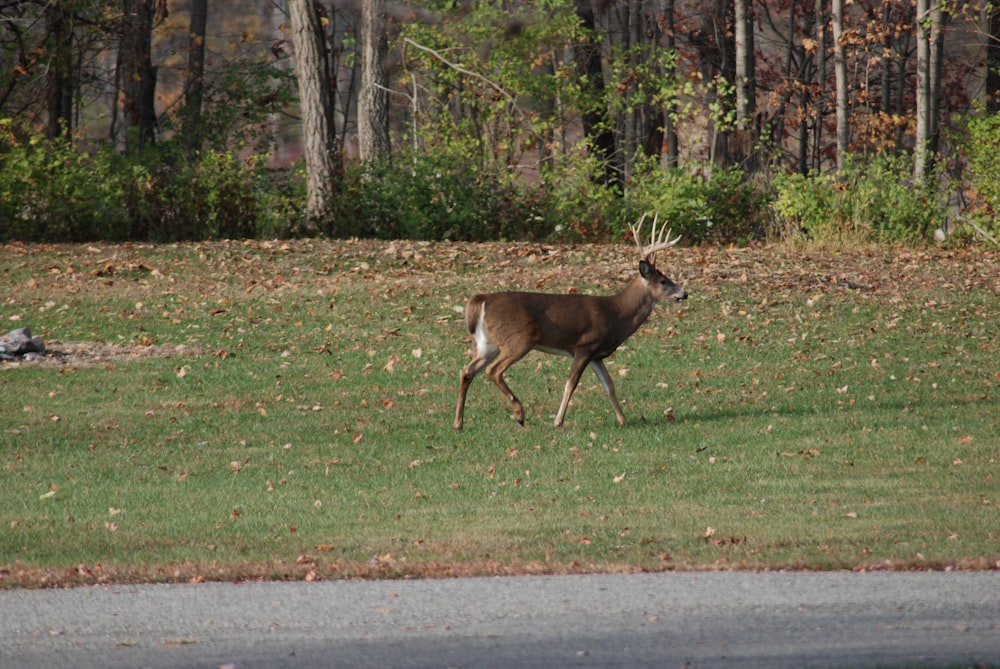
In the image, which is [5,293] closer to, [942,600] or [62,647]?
[62,647]

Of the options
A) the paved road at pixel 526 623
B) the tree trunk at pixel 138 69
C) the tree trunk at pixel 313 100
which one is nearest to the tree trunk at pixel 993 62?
the tree trunk at pixel 313 100

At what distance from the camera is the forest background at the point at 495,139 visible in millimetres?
24297

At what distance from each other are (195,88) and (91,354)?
57.5 feet

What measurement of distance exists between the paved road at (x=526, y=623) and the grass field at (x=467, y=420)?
1.35 feet

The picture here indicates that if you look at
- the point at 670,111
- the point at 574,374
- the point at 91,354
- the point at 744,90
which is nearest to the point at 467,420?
the point at 574,374

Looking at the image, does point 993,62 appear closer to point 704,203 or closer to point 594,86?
point 594,86

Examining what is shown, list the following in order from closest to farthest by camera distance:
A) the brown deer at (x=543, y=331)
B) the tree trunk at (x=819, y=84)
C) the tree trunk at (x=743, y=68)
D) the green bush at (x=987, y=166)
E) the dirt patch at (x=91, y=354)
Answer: the brown deer at (x=543, y=331) → the dirt patch at (x=91, y=354) → the green bush at (x=987, y=166) → the tree trunk at (x=743, y=68) → the tree trunk at (x=819, y=84)

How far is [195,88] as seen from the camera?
32.9m

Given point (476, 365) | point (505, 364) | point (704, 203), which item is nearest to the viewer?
point (505, 364)

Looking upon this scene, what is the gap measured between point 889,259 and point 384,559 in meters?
16.0

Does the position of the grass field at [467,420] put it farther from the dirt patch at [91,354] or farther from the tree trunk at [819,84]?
the tree trunk at [819,84]

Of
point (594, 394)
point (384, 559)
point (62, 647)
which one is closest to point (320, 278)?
point (594, 394)

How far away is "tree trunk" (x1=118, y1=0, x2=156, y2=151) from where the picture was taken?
28895mm

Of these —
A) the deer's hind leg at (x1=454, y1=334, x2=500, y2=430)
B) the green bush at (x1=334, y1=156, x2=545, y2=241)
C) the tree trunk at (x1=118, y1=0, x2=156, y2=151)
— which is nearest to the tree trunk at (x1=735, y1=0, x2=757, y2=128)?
the green bush at (x1=334, y1=156, x2=545, y2=241)
